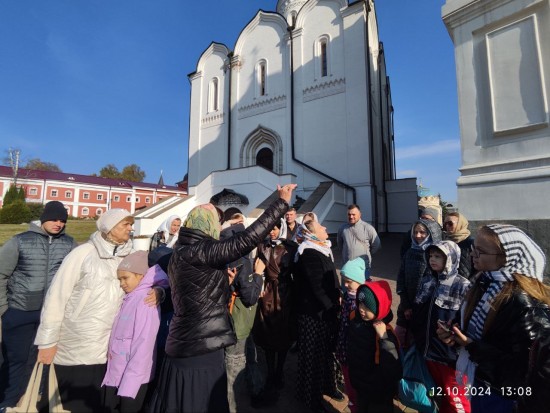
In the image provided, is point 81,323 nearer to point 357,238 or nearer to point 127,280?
point 127,280

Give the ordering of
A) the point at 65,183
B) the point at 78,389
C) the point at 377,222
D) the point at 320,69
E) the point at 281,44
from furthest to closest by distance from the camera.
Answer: the point at 65,183 → the point at 281,44 → the point at 320,69 → the point at 377,222 → the point at 78,389

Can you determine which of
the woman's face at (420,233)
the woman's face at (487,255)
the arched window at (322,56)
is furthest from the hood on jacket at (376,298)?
the arched window at (322,56)

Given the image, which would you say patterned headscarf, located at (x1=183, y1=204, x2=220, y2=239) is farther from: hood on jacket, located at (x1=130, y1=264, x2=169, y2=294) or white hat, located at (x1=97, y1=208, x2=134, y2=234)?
white hat, located at (x1=97, y1=208, x2=134, y2=234)

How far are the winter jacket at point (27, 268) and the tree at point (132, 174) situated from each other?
59779mm

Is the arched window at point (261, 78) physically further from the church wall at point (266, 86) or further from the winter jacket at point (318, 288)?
the winter jacket at point (318, 288)

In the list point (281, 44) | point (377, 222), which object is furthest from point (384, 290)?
point (281, 44)

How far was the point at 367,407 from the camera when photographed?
7.07 feet

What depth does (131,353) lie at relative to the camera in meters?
2.03

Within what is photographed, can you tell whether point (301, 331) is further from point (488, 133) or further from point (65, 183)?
point (65, 183)

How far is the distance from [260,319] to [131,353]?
1239mm

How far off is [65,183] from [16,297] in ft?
177

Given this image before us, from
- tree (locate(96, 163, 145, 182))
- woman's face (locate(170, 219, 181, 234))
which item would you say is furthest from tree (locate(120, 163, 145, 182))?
woman's face (locate(170, 219, 181, 234))

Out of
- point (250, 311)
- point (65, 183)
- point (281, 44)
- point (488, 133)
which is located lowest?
point (250, 311)

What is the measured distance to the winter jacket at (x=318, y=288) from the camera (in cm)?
266
